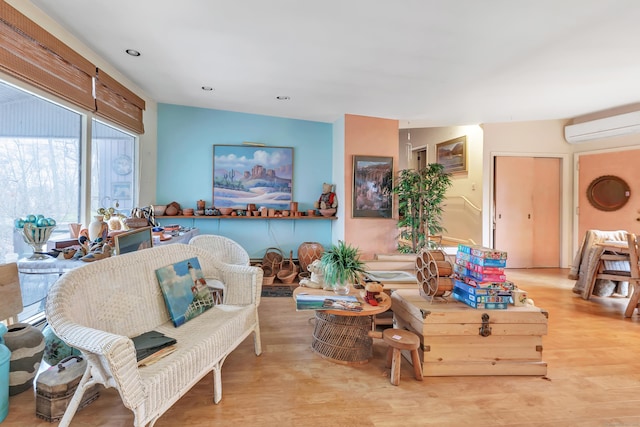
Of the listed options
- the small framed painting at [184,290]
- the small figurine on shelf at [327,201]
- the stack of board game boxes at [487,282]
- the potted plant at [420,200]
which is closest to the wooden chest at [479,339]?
the stack of board game boxes at [487,282]

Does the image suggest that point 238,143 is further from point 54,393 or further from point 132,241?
point 54,393

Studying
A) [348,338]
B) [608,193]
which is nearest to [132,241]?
[348,338]

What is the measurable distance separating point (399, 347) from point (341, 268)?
69 cm

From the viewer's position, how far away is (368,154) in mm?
4629

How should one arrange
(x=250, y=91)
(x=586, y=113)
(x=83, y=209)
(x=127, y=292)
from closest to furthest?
1. (x=127, y=292)
2. (x=83, y=209)
3. (x=250, y=91)
4. (x=586, y=113)

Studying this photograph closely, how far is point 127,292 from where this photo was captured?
1.76 meters

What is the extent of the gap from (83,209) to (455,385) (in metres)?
3.69

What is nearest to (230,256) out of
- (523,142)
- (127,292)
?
(127,292)

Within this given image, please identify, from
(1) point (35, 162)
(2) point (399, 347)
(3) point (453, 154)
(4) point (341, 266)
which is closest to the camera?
(2) point (399, 347)

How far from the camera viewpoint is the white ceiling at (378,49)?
2.20 metres

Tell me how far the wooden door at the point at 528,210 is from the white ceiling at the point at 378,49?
1341mm

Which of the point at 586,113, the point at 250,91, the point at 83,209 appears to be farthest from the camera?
the point at 586,113

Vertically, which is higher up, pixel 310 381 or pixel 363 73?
pixel 363 73

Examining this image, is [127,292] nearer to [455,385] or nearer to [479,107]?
[455,385]
